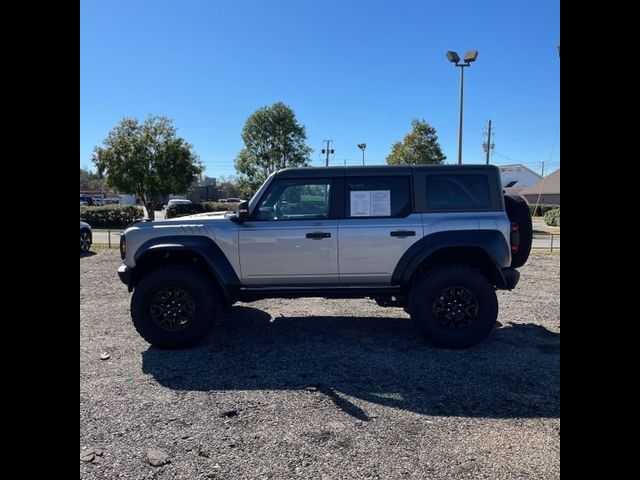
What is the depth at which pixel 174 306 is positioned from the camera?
4.72m

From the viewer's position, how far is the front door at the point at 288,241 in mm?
4703

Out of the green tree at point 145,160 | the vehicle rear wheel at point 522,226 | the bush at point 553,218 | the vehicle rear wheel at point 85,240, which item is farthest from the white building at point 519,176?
the vehicle rear wheel at point 522,226

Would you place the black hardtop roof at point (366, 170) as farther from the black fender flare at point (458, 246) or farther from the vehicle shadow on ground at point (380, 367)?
the vehicle shadow on ground at point (380, 367)

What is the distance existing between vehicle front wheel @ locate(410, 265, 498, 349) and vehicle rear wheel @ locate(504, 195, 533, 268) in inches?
24.1

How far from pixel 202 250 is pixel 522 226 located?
3.51 metres

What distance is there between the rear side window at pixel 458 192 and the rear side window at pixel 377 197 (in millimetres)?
272

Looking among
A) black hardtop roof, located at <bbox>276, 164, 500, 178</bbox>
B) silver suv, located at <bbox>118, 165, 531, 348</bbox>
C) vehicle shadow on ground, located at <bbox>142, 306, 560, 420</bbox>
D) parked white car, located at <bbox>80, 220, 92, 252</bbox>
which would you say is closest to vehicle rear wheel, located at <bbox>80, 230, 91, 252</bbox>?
parked white car, located at <bbox>80, 220, 92, 252</bbox>

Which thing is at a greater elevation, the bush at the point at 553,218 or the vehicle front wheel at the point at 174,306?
the bush at the point at 553,218

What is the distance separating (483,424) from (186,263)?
335 cm

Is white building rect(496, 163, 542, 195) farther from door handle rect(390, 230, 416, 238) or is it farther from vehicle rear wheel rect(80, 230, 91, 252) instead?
door handle rect(390, 230, 416, 238)

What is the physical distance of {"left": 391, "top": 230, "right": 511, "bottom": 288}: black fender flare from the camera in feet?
Answer: 15.1

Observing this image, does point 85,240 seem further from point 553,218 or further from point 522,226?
point 553,218

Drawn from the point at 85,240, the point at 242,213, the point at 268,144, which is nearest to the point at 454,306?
the point at 242,213
